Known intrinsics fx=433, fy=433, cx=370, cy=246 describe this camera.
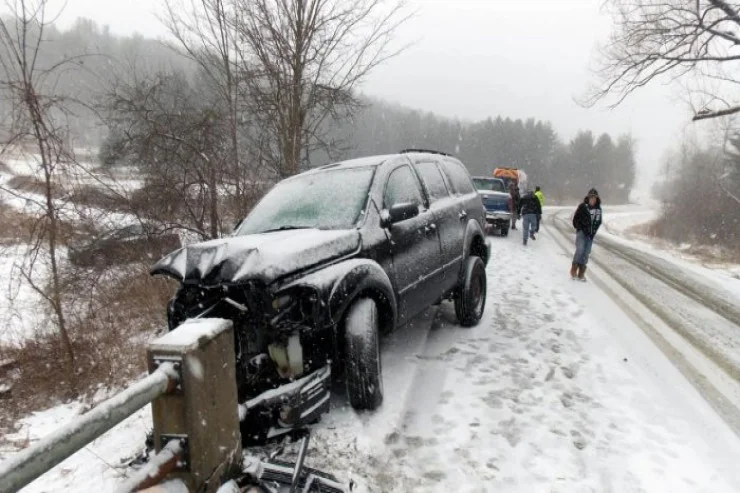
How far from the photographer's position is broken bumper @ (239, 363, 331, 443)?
8.86 ft

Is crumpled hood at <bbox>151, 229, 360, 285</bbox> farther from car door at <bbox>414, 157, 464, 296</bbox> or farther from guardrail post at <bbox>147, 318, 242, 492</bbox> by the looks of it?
car door at <bbox>414, 157, 464, 296</bbox>

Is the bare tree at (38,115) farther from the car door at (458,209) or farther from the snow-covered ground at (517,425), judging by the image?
the car door at (458,209)

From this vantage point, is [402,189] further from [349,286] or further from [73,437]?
[73,437]

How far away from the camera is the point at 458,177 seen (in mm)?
5902

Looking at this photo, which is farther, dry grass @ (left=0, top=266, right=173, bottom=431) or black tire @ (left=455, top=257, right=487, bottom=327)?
dry grass @ (left=0, top=266, right=173, bottom=431)

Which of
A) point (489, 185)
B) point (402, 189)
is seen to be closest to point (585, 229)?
point (402, 189)

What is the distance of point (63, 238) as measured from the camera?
572 cm

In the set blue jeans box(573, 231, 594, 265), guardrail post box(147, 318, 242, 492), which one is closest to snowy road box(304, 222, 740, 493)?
guardrail post box(147, 318, 242, 492)

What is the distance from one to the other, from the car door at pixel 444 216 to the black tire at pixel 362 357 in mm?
1627

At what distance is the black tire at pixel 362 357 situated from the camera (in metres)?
3.14

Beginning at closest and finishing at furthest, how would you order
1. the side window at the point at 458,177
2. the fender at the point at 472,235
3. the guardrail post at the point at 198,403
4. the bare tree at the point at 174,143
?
the guardrail post at the point at 198,403, the fender at the point at 472,235, the side window at the point at 458,177, the bare tree at the point at 174,143

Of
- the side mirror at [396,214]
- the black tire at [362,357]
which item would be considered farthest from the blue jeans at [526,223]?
the black tire at [362,357]

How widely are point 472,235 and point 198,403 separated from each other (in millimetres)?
4314

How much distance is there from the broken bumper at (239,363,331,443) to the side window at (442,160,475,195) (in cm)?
359
